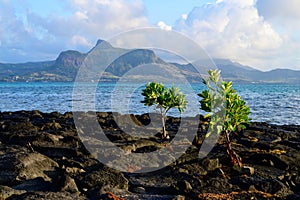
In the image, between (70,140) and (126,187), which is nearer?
(126,187)

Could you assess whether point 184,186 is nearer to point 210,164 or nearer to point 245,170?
point 245,170

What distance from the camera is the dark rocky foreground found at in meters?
14.2

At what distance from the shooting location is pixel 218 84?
19.7m

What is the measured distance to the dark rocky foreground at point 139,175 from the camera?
46.6ft

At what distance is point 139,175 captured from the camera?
61.8 feet

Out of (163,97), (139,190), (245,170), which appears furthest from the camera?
(163,97)

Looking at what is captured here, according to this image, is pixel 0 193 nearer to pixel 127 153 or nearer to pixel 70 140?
pixel 127 153

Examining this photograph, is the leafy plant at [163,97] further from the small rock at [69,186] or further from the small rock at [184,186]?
the small rock at [69,186]

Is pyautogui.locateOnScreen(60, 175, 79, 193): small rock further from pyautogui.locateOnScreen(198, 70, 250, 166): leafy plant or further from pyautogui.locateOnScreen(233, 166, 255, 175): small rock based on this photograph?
pyautogui.locateOnScreen(233, 166, 255, 175): small rock

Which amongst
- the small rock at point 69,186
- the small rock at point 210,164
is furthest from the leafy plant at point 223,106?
the small rock at point 69,186

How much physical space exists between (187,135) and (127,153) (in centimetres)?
1046

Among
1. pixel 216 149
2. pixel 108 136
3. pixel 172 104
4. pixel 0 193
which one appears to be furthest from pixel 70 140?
pixel 0 193

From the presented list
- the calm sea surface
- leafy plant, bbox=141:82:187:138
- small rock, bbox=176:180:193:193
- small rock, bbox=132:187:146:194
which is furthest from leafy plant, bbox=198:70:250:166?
the calm sea surface

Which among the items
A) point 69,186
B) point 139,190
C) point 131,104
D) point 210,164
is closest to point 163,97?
point 210,164
